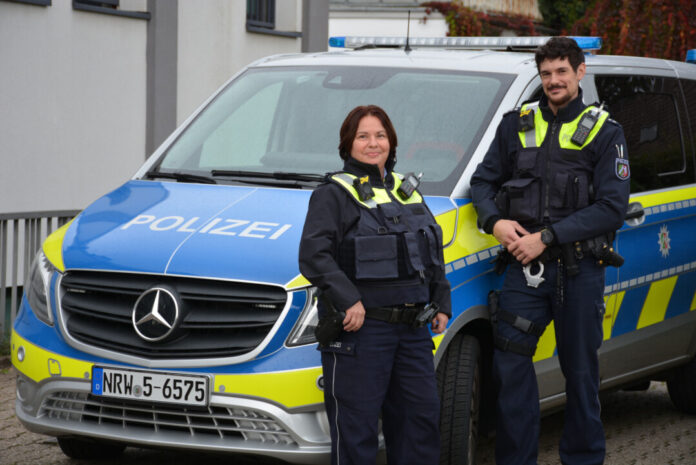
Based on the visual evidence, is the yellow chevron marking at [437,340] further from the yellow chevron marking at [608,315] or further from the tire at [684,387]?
the tire at [684,387]

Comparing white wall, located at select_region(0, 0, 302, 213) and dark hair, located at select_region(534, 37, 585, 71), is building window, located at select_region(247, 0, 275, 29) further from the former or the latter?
dark hair, located at select_region(534, 37, 585, 71)

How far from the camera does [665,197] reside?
6125 millimetres

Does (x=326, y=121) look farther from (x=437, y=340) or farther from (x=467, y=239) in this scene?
(x=437, y=340)

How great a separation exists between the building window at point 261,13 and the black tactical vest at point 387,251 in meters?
9.82

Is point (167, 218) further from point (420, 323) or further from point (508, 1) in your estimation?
point (508, 1)

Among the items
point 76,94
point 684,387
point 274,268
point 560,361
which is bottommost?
point 684,387

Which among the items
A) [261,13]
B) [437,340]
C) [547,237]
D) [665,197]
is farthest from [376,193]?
[261,13]

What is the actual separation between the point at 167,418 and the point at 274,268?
0.70 meters

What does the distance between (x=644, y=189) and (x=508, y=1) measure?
2156 cm

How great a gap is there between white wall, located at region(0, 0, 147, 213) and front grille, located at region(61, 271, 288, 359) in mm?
5362

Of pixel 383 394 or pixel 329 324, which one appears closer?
pixel 329 324

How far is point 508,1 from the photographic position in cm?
2686

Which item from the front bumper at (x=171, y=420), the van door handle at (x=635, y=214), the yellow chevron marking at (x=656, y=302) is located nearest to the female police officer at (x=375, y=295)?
the front bumper at (x=171, y=420)

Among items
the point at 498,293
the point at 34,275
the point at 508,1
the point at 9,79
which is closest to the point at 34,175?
the point at 9,79
